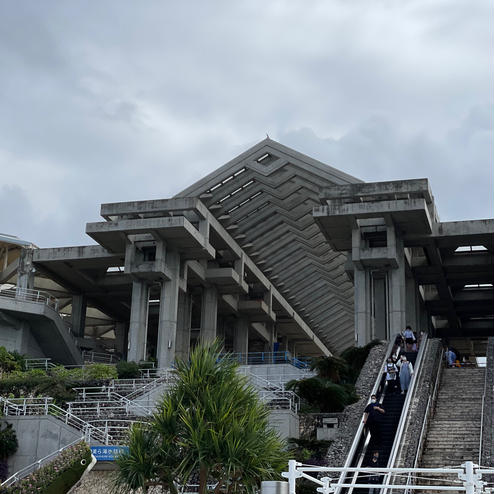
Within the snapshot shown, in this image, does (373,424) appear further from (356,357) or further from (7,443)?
(356,357)

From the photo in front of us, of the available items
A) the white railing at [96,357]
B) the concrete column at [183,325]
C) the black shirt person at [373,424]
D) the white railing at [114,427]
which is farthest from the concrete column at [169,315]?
the black shirt person at [373,424]

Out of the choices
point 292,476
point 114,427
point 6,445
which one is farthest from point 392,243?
point 292,476

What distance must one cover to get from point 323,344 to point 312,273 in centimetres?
1487

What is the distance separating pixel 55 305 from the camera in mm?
46688

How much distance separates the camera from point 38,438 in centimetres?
2381

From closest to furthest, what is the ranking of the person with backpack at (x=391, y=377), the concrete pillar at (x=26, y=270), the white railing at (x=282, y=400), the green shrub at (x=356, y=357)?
the person with backpack at (x=391, y=377) → the white railing at (x=282, y=400) → the green shrub at (x=356, y=357) → the concrete pillar at (x=26, y=270)

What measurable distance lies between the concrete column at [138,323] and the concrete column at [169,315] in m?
0.85

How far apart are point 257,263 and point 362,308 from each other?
15522 millimetres

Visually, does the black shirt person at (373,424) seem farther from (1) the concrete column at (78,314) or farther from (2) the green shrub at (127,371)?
(1) the concrete column at (78,314)

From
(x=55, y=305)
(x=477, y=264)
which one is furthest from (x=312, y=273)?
(x=55, y=305)

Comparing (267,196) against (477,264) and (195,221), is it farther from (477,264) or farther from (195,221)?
(477,264)

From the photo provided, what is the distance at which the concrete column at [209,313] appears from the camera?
161ft

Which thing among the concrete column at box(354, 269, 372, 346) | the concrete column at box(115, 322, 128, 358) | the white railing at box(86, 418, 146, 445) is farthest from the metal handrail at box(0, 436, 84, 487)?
the concrete column at box(115, 322, 128, 358)

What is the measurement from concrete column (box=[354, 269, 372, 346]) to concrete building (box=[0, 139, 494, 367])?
6 centimetres
